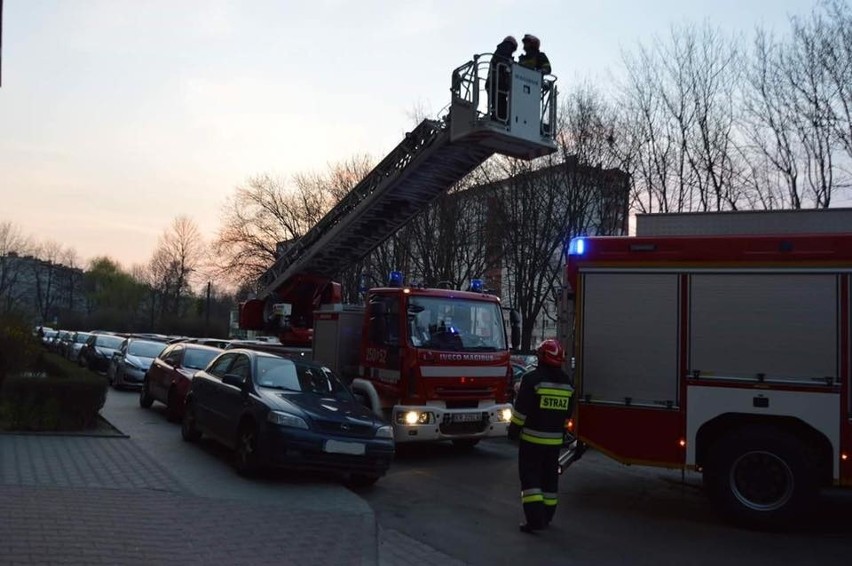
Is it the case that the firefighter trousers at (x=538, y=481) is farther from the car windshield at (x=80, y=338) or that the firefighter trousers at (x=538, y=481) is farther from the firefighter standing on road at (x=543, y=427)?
the car windshield at (x=80, y=338)

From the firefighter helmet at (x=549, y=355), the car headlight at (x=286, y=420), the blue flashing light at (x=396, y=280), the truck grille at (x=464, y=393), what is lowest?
the car headlight at (x=286, y=420)

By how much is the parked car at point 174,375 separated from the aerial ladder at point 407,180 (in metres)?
2.29

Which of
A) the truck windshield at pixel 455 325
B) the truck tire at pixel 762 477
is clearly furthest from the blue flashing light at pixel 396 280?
the truck tire at pixel 762 477

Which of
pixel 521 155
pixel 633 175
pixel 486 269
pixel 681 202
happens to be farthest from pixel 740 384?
pixel 486 269

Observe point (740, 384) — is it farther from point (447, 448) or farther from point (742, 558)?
point (447, 448)

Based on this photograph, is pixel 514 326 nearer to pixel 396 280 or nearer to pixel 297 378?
pixel 396 280

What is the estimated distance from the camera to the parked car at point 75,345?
97.4 ft

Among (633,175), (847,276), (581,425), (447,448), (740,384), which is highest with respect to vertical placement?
(633,175)

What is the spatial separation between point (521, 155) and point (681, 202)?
40.4 ft

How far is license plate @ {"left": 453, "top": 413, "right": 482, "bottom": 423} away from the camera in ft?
36.8

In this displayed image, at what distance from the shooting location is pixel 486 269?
31.2m

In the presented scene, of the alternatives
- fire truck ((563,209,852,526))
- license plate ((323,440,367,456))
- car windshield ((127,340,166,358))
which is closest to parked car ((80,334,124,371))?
car windshield ((127,340,166,358))

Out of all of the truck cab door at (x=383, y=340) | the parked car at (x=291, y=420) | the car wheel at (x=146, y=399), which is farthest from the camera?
the car wheel at (x=146, y=399)

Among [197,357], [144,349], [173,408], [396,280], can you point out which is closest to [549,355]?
[396,280]
